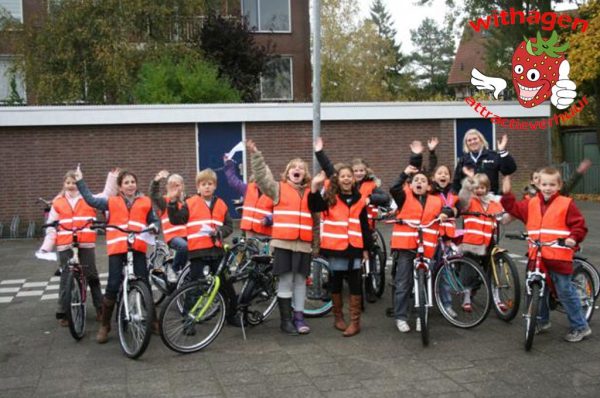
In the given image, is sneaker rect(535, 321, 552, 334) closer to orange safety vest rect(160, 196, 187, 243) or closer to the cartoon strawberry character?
orange safety vest rect(160, 196, 187, 243)

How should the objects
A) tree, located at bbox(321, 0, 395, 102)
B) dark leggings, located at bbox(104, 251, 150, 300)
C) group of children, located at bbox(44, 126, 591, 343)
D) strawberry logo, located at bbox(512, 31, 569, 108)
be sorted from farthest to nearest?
tree, located at bbox(321, 0, 395, 102) < strawberry logo, located at bbox(512, 31, 569, 108) < group of children, located at bbox(44, 126, 591, 343) < dark leggings, located at bbox(104, 251, 150, 300)

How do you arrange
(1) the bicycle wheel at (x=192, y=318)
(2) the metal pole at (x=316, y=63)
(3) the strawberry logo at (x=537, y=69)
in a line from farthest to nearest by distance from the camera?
(3) the strawberry logo at (x=537, y=69) → (2) the metal pole at (x=316, y=63) → (1) the bicycle wheel at (x=192, y=318)

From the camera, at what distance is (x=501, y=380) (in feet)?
17.1

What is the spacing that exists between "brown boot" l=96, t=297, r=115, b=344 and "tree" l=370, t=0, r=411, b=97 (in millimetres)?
42345

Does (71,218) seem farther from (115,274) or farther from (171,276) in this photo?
(171,276)

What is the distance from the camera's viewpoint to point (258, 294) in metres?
6.96

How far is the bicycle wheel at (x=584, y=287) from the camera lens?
6.66 metres

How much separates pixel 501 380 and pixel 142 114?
13117 millimetres

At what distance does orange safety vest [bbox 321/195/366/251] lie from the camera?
6617mm

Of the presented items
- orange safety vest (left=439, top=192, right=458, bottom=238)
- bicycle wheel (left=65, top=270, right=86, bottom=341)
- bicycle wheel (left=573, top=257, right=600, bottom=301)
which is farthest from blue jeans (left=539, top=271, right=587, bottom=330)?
bicycle wheel (left=65, top=270, right=86, bottom=341)

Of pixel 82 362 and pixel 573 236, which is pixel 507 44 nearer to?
Answer: pixel 573 236

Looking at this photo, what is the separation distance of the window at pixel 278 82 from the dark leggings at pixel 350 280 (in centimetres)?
2269

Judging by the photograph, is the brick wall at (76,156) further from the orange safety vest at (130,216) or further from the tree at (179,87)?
the orange safety vest at (130,216)

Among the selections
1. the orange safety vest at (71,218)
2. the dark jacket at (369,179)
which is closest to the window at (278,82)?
the dark jacket at (369,179)
